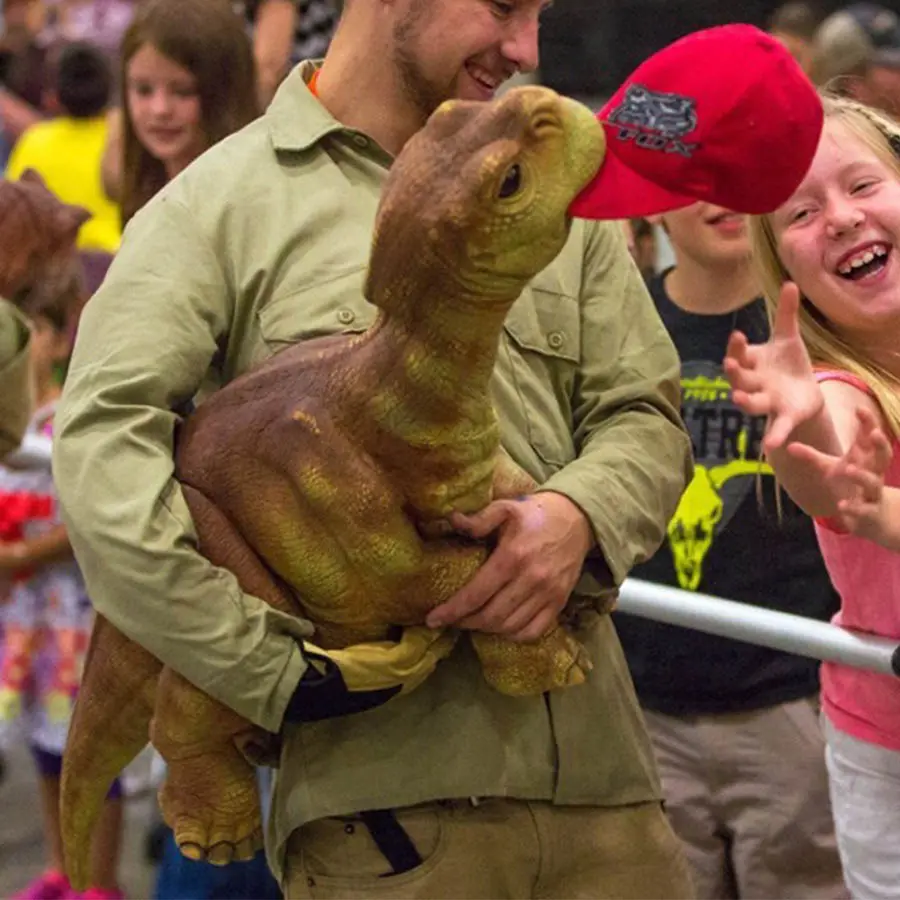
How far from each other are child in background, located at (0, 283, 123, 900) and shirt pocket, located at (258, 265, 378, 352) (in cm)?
144

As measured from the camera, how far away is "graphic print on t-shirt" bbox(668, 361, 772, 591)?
2107 mm

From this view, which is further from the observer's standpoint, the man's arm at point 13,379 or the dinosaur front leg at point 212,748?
the man's arm at point 13,379

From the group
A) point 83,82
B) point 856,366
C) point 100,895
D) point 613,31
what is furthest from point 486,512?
point 613,31

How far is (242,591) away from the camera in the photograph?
1.34m

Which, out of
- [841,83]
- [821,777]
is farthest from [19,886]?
[841,83]

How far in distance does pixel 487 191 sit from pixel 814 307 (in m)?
0.60

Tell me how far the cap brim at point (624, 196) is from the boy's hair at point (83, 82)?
3237 mm

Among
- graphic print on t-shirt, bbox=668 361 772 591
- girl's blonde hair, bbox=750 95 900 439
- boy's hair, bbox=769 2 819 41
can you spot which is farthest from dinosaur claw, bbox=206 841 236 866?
boy's hair, bbox=769 2 819 41

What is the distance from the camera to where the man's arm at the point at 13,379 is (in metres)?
1.81

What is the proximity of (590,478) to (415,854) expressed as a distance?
354 millimetres

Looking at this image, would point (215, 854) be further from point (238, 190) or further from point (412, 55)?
point (412, 55)

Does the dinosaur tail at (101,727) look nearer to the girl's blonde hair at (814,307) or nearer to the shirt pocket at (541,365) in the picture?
the shirt pocket at (541,365)

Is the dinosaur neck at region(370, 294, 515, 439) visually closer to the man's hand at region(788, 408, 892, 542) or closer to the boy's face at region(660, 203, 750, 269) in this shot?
the man's hand at region(788, 408, 892, 542)

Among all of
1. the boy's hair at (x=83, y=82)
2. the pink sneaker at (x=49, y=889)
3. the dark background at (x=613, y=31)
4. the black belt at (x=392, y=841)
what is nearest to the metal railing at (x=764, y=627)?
the black belt at (x=392, y=841)
